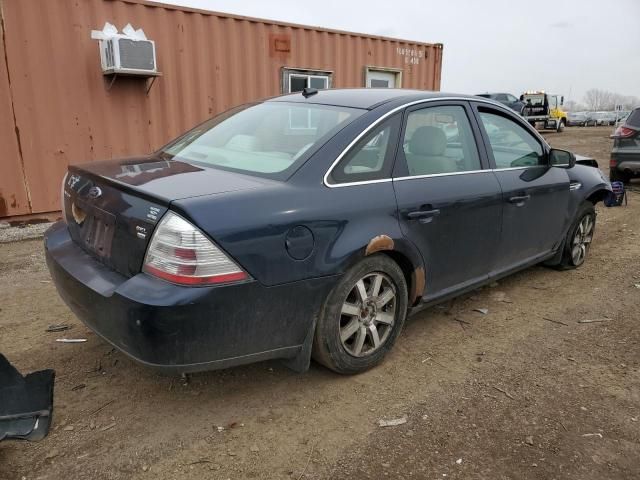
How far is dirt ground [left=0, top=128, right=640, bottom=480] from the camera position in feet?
7.40

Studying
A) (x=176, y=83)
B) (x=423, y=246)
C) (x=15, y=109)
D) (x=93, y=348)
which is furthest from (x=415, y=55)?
(x=93, y=348)

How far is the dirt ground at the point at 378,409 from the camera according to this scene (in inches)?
88.8

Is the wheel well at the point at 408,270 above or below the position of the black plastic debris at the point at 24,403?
above

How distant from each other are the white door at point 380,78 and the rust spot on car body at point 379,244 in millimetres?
6951

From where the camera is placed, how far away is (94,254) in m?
2.63

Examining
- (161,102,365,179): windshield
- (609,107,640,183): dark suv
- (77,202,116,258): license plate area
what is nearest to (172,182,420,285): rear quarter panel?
(161,102,365,179): windshield

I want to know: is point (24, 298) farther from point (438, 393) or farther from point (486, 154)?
point (486, 154)

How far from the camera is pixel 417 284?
10.2ft

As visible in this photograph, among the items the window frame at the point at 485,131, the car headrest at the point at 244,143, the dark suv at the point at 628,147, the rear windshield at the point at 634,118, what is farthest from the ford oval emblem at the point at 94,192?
the rear windshield at the point at 634,118

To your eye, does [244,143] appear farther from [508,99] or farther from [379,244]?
[508,99]

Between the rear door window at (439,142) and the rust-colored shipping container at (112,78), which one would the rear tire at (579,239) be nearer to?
Answer: the rear door window at (439,142)

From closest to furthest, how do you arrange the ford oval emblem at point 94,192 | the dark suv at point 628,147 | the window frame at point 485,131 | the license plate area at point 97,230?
1. the license plate area at point 97,230
2. the ford oval emblem at point 94,192
3. the window frame at point 485,131
4. the dark suv at point 628,147

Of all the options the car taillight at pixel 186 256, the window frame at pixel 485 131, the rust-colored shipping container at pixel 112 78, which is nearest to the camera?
the car taillight at pixel 186 256

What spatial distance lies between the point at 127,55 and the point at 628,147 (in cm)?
817
